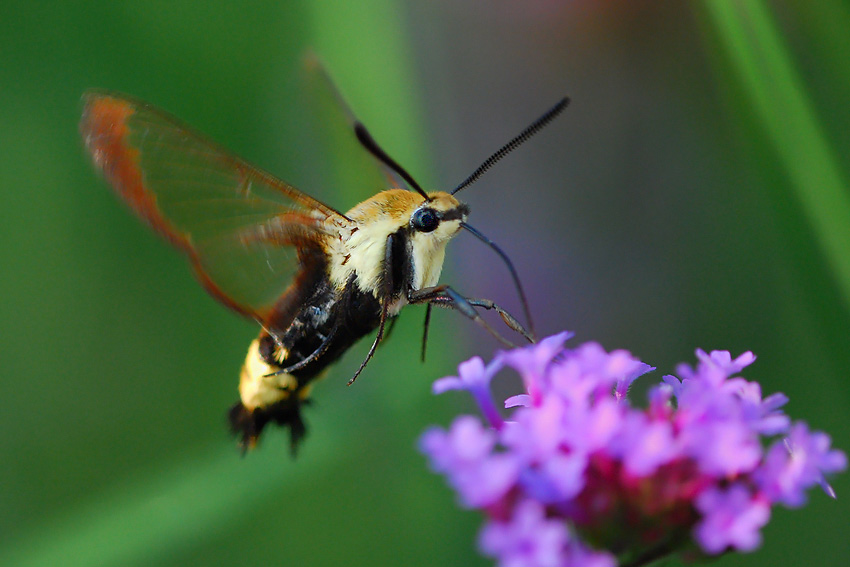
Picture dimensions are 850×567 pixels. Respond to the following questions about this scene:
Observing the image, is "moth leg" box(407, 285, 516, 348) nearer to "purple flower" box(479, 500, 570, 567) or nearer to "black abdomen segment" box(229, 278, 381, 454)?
"black abdomen segment" box(229, 278, 381, 454)

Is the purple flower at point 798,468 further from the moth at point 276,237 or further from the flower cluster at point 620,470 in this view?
the moth at point 276,237

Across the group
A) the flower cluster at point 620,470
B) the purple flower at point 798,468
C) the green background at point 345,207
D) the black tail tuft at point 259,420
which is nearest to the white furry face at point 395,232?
the black tail tuft at point 259,420

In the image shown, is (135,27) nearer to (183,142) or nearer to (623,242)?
(183,142)

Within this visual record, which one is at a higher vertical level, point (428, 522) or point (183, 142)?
point (183, 142)

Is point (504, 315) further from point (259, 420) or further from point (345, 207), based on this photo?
point (345, 207)

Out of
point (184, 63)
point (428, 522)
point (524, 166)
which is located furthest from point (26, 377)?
point (524, 166)

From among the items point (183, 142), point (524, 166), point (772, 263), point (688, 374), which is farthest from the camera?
point (524, 166)
